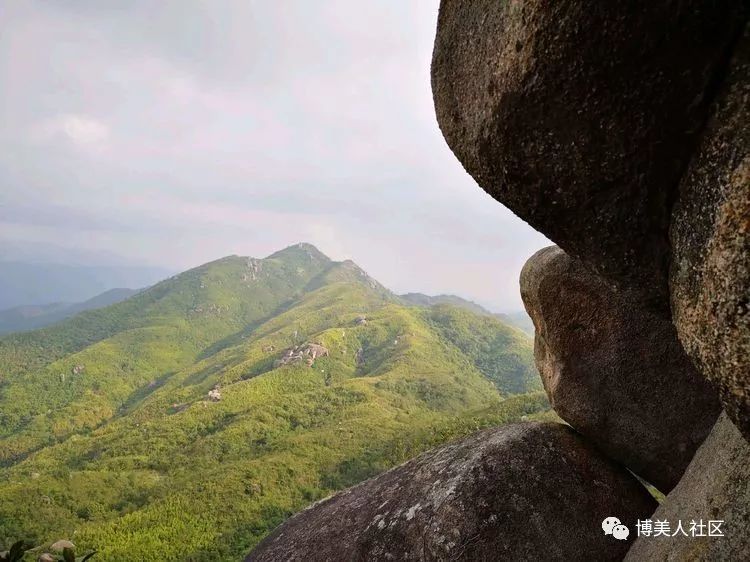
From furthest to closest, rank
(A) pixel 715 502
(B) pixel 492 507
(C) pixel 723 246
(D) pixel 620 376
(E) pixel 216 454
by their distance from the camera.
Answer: (E) pixel 216 454 → (D) pixel 620 376 → (B) pixel 492 507 → (A) pixel 715 502 → (C) pixel 723 246

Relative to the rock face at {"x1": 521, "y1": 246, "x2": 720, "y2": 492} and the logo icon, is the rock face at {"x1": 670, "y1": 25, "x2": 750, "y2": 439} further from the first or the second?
the logo icon

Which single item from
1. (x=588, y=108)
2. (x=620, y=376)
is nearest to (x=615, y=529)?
(x=620, y=376)

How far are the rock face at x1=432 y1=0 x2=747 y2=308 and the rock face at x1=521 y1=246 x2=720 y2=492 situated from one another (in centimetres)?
389

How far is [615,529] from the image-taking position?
31.0 feet

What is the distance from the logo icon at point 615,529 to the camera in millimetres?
9375

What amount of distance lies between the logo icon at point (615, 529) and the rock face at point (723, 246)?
5906 millimetres

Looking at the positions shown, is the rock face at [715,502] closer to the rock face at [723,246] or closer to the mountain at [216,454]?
the rock face at [723,246]

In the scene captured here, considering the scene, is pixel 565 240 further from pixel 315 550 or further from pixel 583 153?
pixel 315 550

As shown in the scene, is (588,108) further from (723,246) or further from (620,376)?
(620,376)

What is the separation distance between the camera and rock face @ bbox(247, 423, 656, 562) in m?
9.09

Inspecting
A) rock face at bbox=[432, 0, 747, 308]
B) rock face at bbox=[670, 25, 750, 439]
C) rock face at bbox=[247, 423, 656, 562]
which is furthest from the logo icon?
rock face at bbox=[670, 25, 750, 439]

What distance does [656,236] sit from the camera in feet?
18.5

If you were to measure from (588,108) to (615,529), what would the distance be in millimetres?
8757

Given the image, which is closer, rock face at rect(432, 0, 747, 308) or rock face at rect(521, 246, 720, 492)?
rock face at rect(432, 0, 747, 308)
